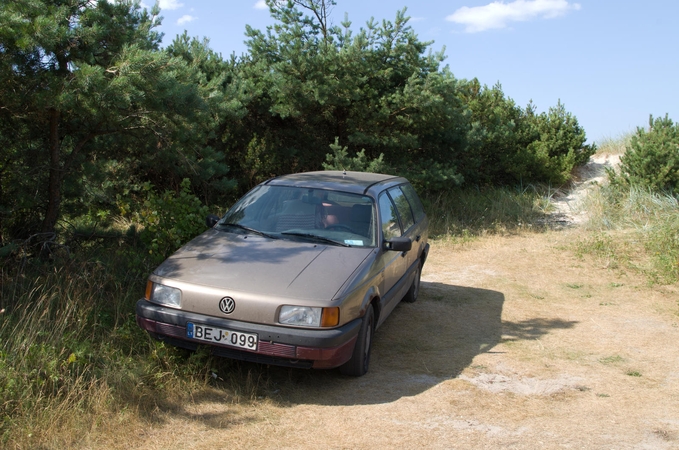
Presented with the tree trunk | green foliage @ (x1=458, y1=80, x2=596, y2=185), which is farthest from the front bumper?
green foliage @ (x1=458, y1=80, x2=596, y2=185)

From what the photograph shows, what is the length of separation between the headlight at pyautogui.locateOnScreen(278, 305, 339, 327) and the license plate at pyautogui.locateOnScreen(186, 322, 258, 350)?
254mm

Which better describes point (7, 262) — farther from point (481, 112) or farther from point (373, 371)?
point (481, 112)

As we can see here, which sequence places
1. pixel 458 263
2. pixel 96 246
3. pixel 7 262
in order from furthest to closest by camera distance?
pixel 458 263 < pixel 96 246 < pixel 7 262

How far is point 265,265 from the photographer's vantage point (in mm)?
4781

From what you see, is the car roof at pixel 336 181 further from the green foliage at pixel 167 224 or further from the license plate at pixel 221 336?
the license plate at pixel 221 336

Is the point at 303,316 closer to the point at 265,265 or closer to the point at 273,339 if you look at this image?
the point at 273,339

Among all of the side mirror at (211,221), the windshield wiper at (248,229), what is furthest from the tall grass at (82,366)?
the windshield wiper at (248,229)

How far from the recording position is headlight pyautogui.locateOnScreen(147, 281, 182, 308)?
4.55m

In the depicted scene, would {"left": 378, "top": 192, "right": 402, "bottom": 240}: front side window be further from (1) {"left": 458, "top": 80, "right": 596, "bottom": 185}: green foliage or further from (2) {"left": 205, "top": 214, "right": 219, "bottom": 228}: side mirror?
(1) {"left": 458, "top": 80, "right": 596, "bottom": 185}: green foliage

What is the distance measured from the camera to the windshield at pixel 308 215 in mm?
5488

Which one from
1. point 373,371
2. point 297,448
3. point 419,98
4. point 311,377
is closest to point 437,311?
point 373,371

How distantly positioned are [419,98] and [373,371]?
25.8ft

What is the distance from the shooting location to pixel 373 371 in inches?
203

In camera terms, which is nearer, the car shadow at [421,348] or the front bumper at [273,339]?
the front bumper at [273,339]
